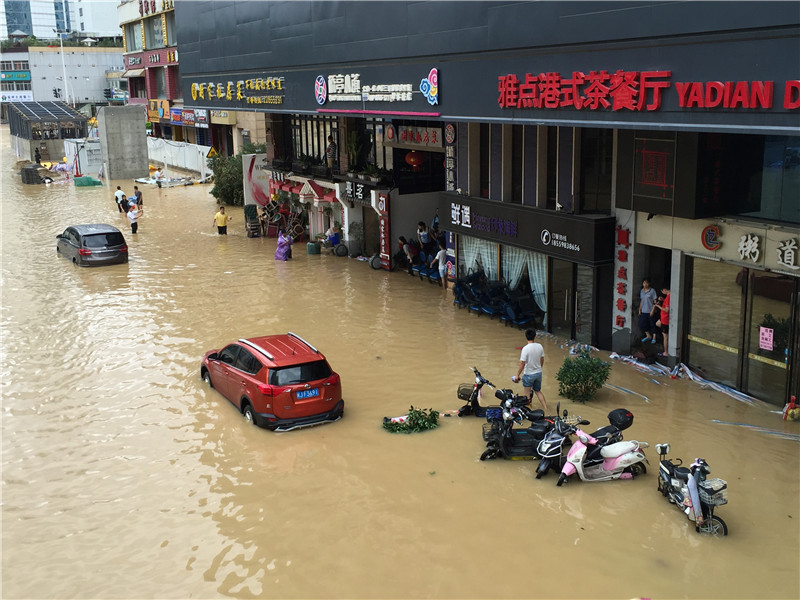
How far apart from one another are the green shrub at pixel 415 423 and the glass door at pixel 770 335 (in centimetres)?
604

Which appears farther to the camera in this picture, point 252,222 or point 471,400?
point 252,222

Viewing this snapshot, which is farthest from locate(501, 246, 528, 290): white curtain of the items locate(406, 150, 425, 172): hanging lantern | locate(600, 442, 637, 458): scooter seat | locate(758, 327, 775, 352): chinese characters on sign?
locate(600, 442, 637, 458): scooter seat

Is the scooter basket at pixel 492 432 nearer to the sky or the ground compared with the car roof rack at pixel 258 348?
nearer to the ground

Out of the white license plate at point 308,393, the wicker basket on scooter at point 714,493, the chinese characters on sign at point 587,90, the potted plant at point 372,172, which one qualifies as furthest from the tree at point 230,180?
the wicker basket on scooter at point 714,493

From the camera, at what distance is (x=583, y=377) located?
15.2m

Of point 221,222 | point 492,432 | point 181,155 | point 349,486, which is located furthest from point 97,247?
point 181,155

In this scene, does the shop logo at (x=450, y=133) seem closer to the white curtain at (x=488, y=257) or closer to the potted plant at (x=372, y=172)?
the white curtain at (x=488, y=257)

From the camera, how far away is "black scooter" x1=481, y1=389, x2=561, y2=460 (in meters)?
12.8

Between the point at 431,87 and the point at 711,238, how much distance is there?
26.7 feet

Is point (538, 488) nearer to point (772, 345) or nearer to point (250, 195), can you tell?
point (772, 345)

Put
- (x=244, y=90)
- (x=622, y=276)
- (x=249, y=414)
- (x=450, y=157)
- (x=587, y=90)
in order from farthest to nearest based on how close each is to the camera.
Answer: (x=244, y=90)
(x=450, y=157)
(x=622, y=276)
(x=587, y=90)
(x=249, y=414)

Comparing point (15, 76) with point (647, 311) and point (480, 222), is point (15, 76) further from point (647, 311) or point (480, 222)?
point (647, 311)

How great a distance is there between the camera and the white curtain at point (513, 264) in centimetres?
2091

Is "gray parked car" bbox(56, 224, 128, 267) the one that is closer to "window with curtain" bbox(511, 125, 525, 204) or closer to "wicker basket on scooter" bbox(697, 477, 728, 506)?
"window with curtain" bbox(511, 125, 525, 204)
